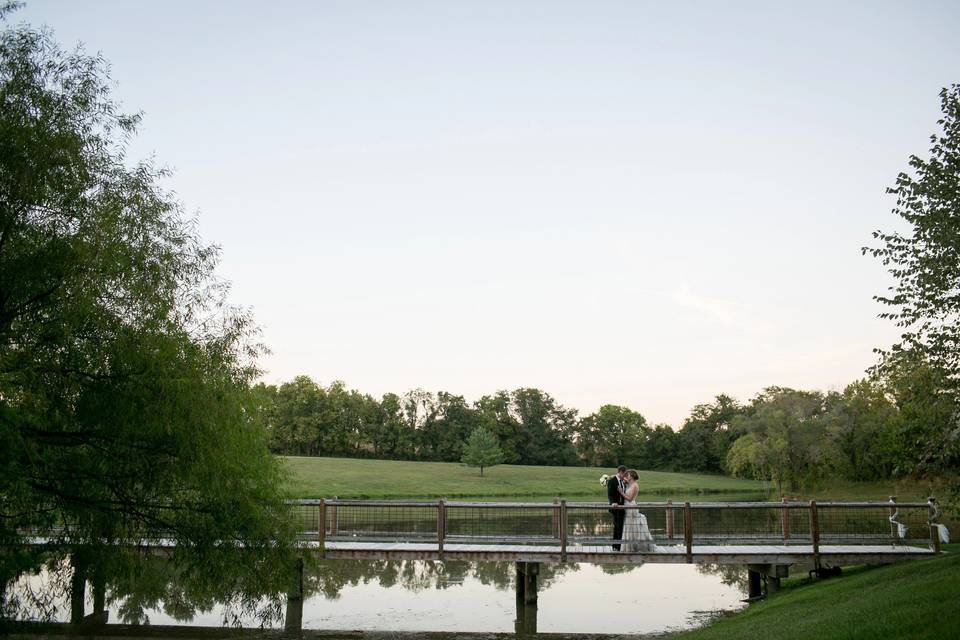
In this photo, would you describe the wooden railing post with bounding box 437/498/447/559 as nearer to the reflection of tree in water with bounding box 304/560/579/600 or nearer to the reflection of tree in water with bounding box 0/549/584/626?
the reflection of tree in water with bounding box 0/549/584/626

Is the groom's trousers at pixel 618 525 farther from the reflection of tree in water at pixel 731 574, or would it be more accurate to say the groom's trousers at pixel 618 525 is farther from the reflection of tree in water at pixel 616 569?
the reflection of tree in water at pixel 616 569

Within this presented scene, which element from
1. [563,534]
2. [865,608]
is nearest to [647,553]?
[563,534]

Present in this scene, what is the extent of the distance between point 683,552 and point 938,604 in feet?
25.5

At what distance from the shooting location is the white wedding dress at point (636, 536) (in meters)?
18.2

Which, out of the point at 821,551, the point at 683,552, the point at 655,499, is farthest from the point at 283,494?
the point at 655,499

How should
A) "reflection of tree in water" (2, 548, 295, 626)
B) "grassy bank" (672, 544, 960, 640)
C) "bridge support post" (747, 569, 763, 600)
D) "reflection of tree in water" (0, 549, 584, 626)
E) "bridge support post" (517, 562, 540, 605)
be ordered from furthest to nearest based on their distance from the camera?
"bridge support post" (747, 569, 763, 600)
"bridge support post" (517, 562, 540, 605)
"reflection of tree in water" (0, 549, 584, 626)
"reflection of tree in water" (2, 548, 295, 626)
"grassy bank" (672, 544, 960, 640)

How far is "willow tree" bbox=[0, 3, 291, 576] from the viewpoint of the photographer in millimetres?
10789

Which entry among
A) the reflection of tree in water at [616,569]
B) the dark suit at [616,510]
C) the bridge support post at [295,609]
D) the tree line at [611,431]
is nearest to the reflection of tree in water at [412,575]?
the reflection of tree in water at [616,569]

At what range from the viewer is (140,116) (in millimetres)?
13203

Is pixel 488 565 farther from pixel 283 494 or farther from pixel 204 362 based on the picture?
pixel 204 362

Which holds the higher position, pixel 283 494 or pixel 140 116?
pixel 140 116

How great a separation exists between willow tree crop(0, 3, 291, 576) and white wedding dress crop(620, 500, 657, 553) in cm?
852

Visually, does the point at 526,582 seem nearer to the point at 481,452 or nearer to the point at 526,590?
the point at 526,590

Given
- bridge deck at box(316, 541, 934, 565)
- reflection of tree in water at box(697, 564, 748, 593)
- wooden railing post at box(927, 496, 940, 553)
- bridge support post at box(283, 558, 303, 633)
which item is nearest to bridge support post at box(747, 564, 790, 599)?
bridge deck at box(316, 541, 934, 565)
